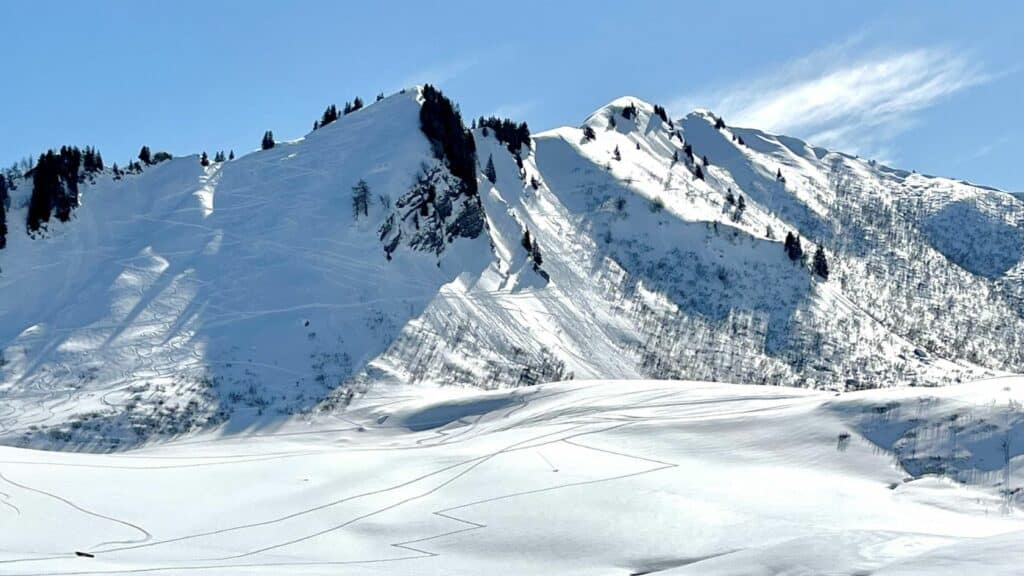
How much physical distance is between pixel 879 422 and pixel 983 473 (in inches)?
179

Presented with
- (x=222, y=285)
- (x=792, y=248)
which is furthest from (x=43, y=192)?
(x=792, y=248)

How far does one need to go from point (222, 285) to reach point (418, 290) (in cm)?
1852

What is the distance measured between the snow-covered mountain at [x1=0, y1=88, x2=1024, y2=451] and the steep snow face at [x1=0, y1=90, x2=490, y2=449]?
0.25 metres

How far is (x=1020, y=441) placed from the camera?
27.8 metres

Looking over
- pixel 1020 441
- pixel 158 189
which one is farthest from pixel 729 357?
pixel 1020 441

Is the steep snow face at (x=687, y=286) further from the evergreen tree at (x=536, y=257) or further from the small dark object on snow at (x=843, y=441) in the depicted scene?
the small dark object on snow at (x=843, y=441)

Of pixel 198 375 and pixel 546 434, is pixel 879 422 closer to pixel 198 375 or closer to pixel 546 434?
pixel 546 434

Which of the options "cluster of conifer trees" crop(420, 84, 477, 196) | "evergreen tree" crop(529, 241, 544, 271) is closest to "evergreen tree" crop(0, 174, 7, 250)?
"cluster of conifer trees" crop(420, 84, 477, 196)

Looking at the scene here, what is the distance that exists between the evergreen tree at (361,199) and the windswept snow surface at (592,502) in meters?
57.5

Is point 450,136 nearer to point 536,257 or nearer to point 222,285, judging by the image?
point 536,257

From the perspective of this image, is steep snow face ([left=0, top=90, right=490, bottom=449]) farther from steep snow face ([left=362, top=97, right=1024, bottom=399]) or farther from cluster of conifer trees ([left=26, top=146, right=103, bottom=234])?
steep snow face ([left=362, top=97, right=1024, bottom=399])

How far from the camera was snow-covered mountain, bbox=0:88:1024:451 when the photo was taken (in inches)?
2717

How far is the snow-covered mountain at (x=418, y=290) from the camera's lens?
6900 centimetres

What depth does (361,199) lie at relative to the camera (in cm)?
9400
